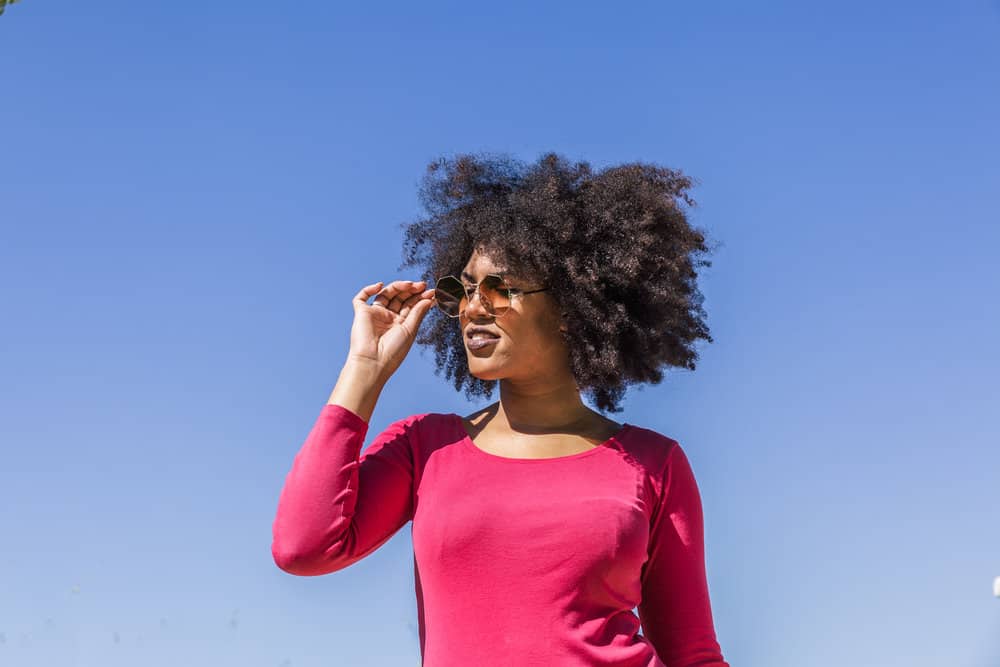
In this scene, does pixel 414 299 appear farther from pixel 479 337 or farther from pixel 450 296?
pixel 479 337

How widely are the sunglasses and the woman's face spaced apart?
0.7 inches

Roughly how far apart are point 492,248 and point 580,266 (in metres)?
0.36

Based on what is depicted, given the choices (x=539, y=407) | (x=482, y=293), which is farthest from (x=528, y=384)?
(x=482, y=293)

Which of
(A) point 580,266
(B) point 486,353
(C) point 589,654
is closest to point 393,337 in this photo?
(B) point 486,353

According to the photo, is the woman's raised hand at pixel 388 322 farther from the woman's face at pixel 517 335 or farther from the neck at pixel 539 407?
the neck at pixel 539 407

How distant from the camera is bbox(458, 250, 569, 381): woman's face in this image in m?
4.90

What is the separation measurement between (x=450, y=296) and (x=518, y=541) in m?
1.14

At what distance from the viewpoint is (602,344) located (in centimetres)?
518

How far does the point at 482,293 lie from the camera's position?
196 inches

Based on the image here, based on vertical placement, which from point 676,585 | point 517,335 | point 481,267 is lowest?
point 676,585

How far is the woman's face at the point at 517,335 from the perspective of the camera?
490 cm

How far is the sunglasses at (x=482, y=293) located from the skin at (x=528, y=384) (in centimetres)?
2

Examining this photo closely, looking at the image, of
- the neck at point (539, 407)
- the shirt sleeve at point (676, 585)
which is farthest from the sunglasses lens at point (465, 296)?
the shirt sleeve at point (676, 585)

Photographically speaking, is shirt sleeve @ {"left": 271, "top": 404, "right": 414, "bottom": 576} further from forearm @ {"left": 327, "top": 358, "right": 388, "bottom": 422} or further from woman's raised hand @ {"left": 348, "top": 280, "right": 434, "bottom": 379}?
woman's raised hand @ {"left": 348, "top": 280, "right": 434, "bottom": 379}
